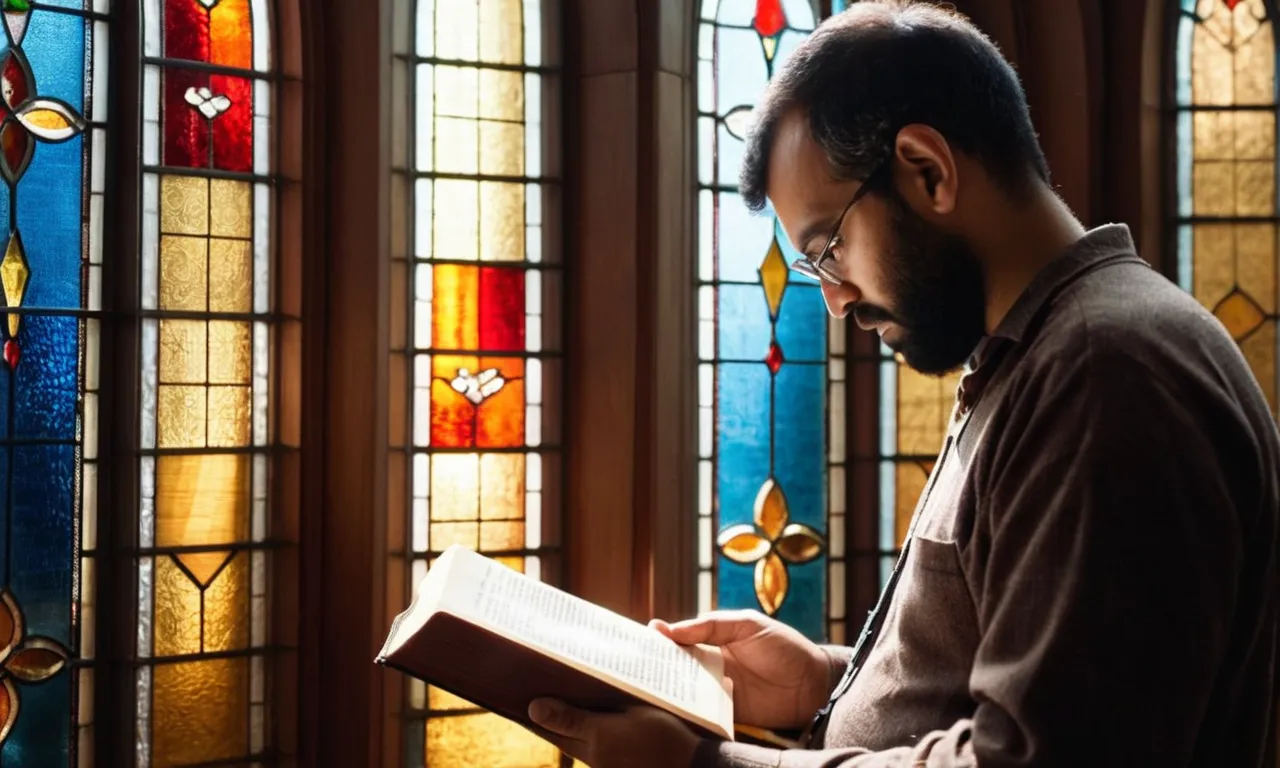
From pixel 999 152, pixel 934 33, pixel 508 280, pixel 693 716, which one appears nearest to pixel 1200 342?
pixel 999 152

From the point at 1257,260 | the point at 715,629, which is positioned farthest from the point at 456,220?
the point at 1257,260

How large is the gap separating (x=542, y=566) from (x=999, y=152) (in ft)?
6.47

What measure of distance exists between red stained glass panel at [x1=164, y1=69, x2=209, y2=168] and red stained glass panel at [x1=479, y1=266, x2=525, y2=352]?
25.2 inches

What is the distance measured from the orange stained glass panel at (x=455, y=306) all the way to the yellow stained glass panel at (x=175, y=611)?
72 centimetres

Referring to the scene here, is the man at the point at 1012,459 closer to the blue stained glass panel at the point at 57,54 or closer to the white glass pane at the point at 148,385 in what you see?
the white glass pane at the point at 148,385

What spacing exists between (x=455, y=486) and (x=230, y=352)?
0.55 meters

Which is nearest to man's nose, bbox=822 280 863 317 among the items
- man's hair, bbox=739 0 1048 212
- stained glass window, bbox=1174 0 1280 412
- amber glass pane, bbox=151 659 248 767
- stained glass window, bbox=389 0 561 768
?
man's hair, bbox=739 0 1048 212

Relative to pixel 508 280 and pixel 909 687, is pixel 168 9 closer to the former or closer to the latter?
pixel 508 280

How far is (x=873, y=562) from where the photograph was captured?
10.5 ft

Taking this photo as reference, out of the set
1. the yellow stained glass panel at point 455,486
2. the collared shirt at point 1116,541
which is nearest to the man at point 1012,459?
the collared shirt at point 1116,541

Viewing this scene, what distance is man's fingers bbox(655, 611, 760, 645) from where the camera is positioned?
1.59m

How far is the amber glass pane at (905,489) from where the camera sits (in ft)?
10.6

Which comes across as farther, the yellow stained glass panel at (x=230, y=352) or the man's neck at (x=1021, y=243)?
the yellow stained glass panel at (x=230, y=352)

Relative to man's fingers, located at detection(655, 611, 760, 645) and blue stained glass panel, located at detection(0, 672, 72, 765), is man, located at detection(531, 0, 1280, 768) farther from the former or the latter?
blue stained glass panel, located at detection(0, 672, 72, 765)
